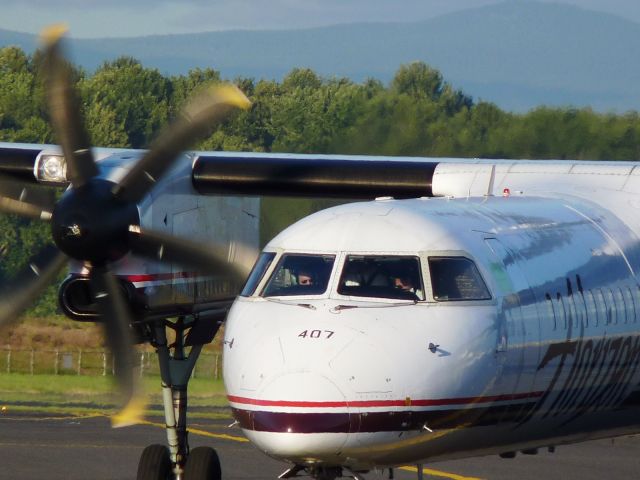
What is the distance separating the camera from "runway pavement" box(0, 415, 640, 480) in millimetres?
A: 23531

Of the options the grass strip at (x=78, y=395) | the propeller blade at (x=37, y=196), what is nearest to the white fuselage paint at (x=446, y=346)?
the propeller blade at (x=37, y=196)

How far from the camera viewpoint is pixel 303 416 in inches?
460

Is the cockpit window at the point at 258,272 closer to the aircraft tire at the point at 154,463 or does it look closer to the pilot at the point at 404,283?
the pilot at the point at 404,283

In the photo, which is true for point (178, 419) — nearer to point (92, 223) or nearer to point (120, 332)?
point (120, 332)

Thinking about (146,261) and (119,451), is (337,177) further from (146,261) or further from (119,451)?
(119,451)

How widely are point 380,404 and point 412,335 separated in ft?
2.19

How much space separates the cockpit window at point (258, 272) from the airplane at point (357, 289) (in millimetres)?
31

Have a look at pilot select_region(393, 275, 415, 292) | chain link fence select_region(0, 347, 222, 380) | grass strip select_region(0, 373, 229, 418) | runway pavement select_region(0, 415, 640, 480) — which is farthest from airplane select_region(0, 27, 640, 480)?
chain link fence select_region(0, 347, 222, 380)

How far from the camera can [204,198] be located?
65.3ft

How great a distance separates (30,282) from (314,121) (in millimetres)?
38575

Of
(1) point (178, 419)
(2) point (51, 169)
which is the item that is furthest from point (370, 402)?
(2) point (51, 169)

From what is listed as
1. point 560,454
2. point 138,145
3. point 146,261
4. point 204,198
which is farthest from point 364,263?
point 138,145

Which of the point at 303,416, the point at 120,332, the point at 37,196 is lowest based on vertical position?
the point at 120,332

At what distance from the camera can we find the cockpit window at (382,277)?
1272 centimetres
